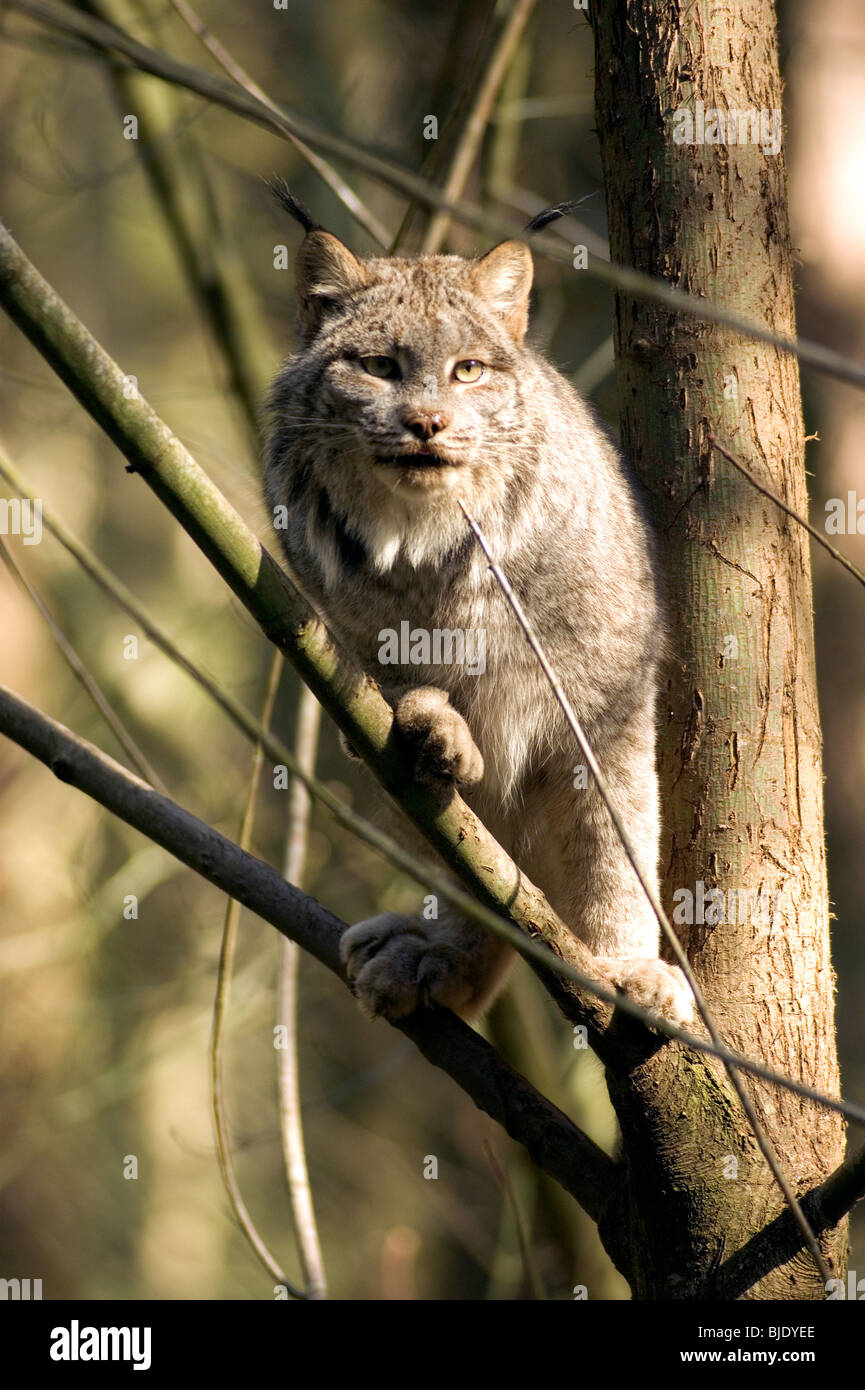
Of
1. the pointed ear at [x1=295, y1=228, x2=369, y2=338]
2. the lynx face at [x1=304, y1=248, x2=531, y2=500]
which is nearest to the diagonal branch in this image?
the lynx face at [x1=304, y1=248, x2=531, y2=500]

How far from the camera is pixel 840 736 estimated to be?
6723 millimetres

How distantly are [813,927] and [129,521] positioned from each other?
795 cm

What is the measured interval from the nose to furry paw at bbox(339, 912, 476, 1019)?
1.43 metres

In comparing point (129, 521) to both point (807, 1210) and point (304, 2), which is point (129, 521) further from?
point (807, 1210)

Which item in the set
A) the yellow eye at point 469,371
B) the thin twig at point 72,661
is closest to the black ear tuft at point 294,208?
the yellow eye at point 469,371

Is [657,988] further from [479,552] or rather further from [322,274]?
[322,274]

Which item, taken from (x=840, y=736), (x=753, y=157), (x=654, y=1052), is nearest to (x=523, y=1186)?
(x=840, y=736)

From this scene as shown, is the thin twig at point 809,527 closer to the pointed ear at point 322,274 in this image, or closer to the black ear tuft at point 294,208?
the pointed ear at point 322,274

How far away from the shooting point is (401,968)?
3869 mm

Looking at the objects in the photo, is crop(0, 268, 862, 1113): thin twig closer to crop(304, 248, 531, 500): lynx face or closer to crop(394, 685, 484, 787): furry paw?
crop(394, 685, 484, 787): furry paw

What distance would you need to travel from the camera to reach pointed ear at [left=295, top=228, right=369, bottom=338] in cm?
387

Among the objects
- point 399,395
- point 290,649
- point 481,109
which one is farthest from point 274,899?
point 481,109

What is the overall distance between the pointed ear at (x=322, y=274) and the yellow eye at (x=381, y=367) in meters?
0.36

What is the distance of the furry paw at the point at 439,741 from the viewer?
9.95 ft
